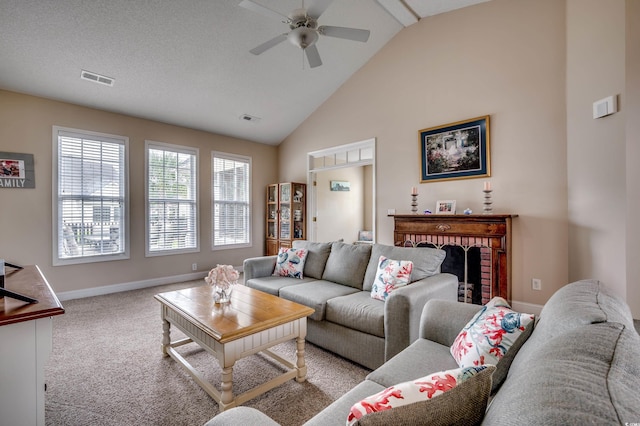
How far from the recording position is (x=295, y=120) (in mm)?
5695

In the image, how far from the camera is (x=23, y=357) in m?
1.23

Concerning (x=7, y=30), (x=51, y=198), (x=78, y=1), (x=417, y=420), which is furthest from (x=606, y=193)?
(x=51, y=198)

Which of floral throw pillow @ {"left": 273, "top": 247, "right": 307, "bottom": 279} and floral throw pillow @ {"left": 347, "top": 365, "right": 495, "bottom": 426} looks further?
floral throw pillow @ {"left": 273, "top": 247, "right": 307, "bottom": 279}

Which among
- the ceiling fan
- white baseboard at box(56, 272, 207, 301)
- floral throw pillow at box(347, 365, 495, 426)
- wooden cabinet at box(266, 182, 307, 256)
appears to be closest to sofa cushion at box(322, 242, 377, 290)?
the ceiling fan

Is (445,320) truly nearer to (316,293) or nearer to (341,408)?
(341,408)

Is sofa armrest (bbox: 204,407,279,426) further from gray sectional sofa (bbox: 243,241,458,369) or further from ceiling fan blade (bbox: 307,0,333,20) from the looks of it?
ceiling fan blade (bbox: 307,0,333,20)

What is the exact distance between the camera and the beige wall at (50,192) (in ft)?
12.2

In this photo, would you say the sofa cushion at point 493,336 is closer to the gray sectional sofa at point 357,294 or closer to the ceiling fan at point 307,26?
the gray sectional sofa at point 357,294

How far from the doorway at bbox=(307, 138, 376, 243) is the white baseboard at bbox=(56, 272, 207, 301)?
7.64 ft

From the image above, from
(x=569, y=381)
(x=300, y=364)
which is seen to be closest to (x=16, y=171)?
(x=300, y=364)

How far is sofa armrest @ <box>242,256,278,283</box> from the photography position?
134 inches

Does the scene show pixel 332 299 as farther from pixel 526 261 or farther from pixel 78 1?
pixel 78 1

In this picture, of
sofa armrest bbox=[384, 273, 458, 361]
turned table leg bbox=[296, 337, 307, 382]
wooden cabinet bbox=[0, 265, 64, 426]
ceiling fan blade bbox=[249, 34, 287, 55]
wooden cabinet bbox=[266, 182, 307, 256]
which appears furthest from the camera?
wooden cabinet bbox=[266, 182, 307, 256]

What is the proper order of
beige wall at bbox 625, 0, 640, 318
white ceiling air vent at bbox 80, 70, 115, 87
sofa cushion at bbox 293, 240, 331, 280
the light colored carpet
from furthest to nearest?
white ceiling air vent at bbox 80, 70, 115, 87 → sofa cushion at bbox 293, 240, 331, 280 → beige wall at bbox 625, 0, 640, 318 → the light colored carpet
